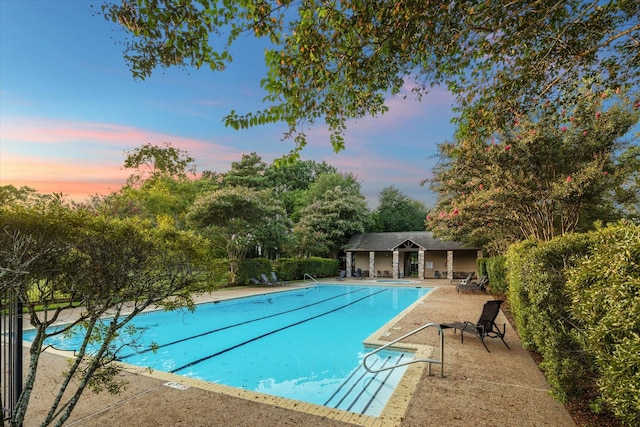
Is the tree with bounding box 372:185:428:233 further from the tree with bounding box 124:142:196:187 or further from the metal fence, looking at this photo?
the metal fence

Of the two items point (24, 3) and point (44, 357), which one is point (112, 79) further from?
point (44, 357)

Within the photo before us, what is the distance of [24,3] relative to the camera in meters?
5.81

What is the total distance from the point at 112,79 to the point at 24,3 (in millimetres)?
4060

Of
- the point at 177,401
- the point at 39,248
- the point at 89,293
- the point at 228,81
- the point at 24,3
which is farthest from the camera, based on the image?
the point at 228,81

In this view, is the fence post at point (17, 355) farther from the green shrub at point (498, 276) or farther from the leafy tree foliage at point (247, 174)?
the leafy tree foliage at point (247, 174)

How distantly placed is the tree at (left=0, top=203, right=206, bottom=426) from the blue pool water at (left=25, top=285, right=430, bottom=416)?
486 mm

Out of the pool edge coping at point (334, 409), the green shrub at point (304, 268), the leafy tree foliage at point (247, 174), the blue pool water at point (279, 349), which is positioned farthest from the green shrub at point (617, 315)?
the leafy tree foliage at point (247, 174)

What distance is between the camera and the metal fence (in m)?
3.38

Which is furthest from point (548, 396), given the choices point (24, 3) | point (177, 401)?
point (24, 3)

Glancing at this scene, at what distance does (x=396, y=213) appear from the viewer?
46.2 metres

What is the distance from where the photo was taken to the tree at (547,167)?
31.1 feet

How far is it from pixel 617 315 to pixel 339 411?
3222mm

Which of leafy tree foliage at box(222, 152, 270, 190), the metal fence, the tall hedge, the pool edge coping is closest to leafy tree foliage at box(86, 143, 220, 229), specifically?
leafy tree foliage at box(222, 152, 270, 190)

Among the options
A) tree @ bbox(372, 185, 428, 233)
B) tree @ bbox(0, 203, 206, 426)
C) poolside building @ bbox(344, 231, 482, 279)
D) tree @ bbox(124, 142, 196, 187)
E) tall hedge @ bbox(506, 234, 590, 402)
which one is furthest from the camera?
tree @ bbox(372, 185, 428, 233)
